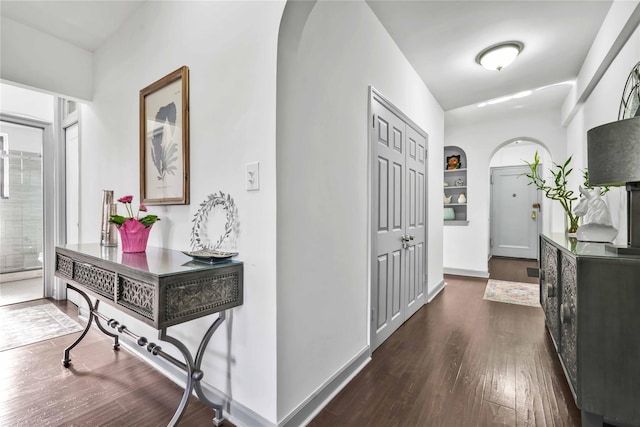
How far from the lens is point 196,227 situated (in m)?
1.78

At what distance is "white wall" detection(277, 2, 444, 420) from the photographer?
4.72ft

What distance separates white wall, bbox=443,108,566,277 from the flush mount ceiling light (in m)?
1.90

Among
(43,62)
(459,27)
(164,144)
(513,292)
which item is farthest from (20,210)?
(513,292)

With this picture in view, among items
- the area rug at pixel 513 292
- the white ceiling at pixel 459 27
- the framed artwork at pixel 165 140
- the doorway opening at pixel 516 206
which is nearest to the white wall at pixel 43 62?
the white ceiling at pixel 459 27

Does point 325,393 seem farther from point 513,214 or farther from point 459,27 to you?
point 513,214

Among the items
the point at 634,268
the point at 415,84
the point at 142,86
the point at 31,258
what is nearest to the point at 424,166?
the point at 415,84

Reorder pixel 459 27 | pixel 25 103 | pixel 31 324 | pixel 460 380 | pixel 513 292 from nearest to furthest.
Answer: pixel 460 380
pixel 459 27
pixel 31 324
pixel 25 103
pixel 513 292

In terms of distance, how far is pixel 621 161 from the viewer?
1.28 metres

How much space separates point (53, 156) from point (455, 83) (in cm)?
490

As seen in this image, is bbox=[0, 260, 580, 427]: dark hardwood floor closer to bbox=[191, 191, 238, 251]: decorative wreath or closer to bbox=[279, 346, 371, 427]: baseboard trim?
bbox=[279, 346, 371, 427]: baseboard trim

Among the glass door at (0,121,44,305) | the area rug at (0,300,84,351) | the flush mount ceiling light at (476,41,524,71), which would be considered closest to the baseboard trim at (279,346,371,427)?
the area rug at (0,300,84,351)

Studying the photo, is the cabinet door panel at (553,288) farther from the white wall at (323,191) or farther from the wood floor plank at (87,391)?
the wood floor plank at (87,391)

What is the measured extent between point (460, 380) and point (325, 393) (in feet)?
3.08

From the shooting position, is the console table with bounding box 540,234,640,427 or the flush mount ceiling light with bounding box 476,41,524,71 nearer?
the console table with bounding box 540,234,640,427
